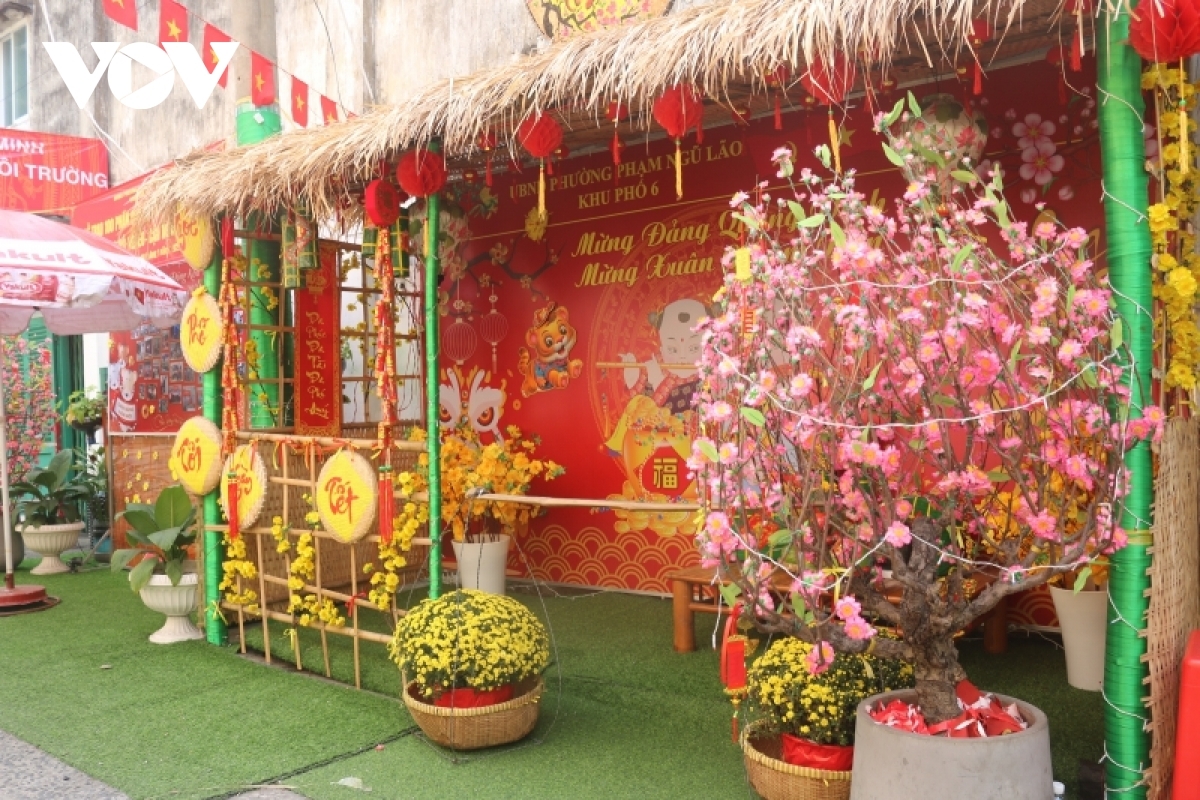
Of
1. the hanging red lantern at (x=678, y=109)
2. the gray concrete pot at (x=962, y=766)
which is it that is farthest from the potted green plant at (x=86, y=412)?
the gray concrete pot at (x=962, y=766)

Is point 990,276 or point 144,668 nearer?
point 990,276

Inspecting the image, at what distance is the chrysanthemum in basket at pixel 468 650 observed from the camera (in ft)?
12.7

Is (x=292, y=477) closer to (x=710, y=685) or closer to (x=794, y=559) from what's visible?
(x=710, y=685)

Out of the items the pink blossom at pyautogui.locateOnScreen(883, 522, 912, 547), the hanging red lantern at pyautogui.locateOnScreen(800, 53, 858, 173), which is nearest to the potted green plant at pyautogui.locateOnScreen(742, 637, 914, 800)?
the pink blossom at pyautogui.locateOnScreen(883, 522, 912, 547)

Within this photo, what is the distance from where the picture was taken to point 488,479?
20.5 feet

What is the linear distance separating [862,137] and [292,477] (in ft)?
11.7

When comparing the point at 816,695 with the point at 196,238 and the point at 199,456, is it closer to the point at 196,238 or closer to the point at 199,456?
the point at 199,456

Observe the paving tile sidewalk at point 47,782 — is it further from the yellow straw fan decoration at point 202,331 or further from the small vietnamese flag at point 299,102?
the small vietnamese flag at point 299,102

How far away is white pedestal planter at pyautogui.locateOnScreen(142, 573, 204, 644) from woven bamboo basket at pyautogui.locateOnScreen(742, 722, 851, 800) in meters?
3.77

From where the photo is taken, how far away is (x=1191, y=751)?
278 cm

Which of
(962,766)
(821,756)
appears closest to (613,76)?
(821,756)

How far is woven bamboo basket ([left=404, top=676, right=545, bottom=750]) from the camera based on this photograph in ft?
12.8

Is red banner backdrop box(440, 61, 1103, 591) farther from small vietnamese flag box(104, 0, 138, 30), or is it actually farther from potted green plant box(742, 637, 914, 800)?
potted green plant box(742, 637, 914, 800)

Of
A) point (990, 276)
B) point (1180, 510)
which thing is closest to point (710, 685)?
point (1180, 510)
